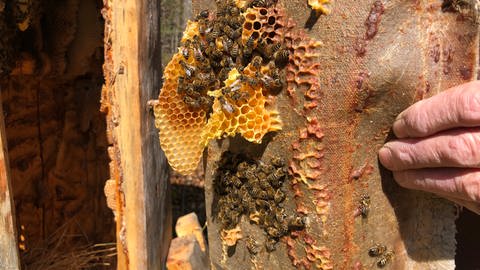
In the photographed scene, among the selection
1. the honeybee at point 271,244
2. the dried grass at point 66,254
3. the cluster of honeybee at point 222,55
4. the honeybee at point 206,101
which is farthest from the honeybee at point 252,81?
the dried grass at point 66,254

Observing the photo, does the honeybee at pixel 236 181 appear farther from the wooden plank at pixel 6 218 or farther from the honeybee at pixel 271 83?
the wooden plank at pixel 6 218

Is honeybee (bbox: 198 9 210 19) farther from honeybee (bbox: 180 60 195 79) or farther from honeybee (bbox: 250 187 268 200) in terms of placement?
honeybee (bbox: 250 187 268 200)

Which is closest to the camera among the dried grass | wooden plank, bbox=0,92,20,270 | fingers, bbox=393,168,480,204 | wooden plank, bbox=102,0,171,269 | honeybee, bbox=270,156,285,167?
fingers, bbox=393,168,480,204

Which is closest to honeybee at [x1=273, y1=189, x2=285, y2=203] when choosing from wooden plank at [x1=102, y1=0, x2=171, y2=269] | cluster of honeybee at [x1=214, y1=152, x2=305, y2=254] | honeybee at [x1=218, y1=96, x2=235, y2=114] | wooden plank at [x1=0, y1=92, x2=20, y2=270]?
cluster of honeybee at [x1=214, y1=152, x2=305, y2=254]

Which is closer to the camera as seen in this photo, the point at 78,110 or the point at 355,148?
the point at 355,148

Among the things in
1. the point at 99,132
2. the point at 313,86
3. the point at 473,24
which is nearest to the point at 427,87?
the point at 473,24

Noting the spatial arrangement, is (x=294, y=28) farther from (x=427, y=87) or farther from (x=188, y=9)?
(x=188, y=9)

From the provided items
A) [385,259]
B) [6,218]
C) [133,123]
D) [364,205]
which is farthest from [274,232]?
[6,218]
